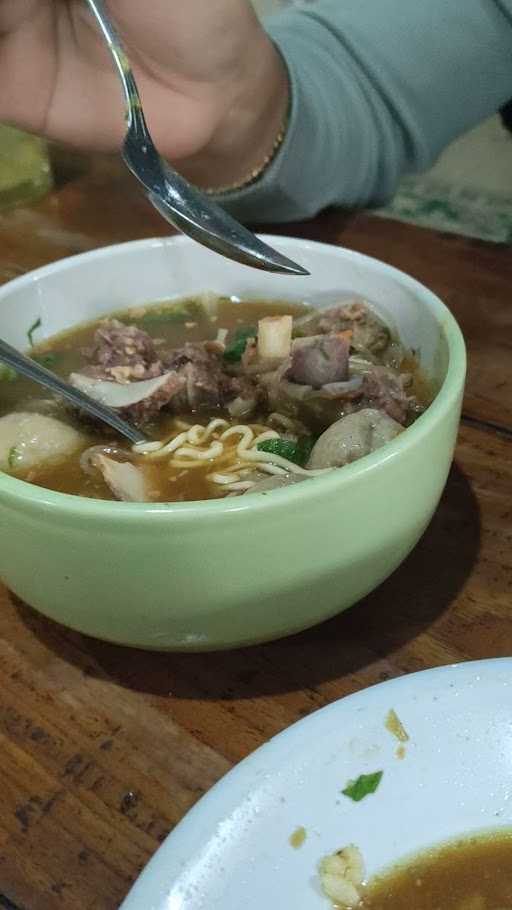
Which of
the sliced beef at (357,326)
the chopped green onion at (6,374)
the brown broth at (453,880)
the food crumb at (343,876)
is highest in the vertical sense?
the sliced beef at (357,326)

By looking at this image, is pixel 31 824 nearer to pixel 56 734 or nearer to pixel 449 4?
pixel 56 734

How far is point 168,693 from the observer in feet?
2.59

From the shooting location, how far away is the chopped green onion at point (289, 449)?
87 cm

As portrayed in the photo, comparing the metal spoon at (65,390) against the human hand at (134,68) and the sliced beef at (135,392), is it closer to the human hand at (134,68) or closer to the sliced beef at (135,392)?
the sliced beef at (135,392)

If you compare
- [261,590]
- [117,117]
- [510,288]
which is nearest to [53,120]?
[117,117]

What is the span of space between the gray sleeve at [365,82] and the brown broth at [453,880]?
1405mm

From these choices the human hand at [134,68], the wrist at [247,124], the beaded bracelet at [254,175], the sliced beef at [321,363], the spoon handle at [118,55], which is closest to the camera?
the sliced beef at [321,363]

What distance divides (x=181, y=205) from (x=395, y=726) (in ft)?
2.19

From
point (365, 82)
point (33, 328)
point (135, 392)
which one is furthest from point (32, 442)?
point (365, 82)

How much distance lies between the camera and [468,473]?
105 cm

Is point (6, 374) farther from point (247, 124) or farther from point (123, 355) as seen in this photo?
point (247, 124)

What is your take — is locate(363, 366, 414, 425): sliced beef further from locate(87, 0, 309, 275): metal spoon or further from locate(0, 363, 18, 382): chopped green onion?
locate(0, 363, 18, 382): chopped green onion

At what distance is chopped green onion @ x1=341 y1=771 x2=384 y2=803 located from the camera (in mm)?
586

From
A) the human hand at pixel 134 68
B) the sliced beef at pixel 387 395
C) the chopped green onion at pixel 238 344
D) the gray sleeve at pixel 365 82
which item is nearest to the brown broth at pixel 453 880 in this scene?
the sliced beef at pixel 387 395
